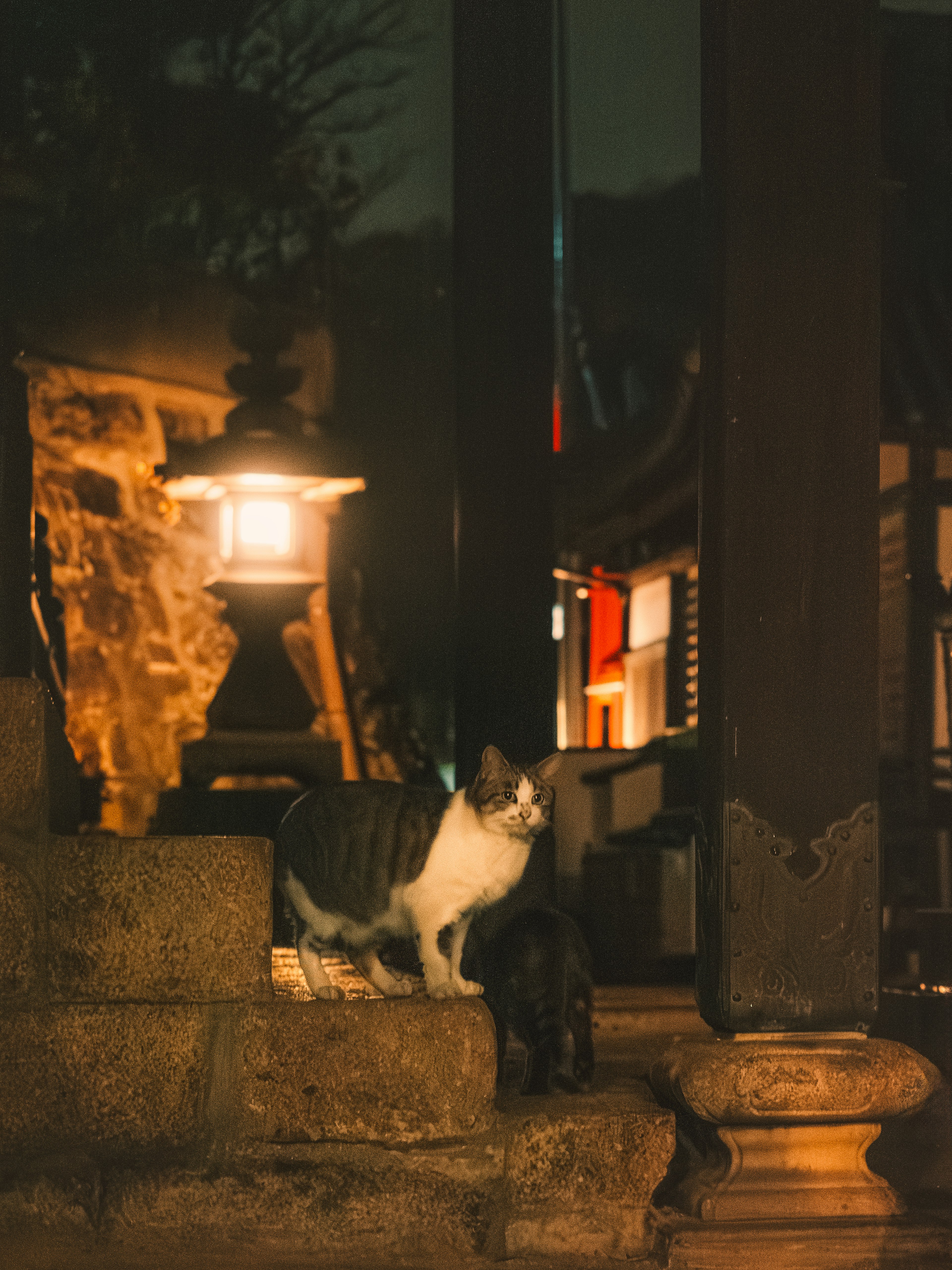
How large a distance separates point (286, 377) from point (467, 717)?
3.09 meters

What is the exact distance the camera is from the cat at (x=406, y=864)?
3.46 m

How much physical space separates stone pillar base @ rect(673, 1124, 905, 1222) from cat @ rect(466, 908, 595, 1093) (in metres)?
0.48

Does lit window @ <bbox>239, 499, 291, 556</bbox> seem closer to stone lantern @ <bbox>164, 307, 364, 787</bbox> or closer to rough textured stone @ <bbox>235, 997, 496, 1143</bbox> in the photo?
stone lantern @ <bbox>164, 307, 364, 787</bbox>

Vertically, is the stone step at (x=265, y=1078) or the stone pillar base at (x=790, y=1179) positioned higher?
the stone step at (x=265, y=1078)

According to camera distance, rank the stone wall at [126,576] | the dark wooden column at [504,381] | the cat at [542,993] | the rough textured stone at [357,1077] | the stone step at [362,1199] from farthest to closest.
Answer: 1. the stone wall at [126,576]
2. the dark wooden column at [504,381]
3. the cat at [542,993]
4. the rough textured stone at [357,1077]
5. the stone step at [362,1199]

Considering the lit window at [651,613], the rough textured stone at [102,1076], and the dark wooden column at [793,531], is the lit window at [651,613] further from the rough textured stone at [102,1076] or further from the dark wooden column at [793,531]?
the rough textured stone at [102,1076]

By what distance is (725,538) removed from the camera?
10.9 feet

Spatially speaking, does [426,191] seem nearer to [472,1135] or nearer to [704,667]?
[704,667]

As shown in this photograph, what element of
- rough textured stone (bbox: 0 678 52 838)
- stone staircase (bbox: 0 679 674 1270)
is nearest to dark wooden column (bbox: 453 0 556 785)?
stone staircase (bbox: 0 679 674 1270)

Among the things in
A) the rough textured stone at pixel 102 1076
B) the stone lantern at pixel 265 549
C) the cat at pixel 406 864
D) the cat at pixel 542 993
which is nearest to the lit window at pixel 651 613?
the stone lantern at pixel 265 549

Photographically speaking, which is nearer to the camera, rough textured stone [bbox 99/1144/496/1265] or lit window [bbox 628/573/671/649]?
rough textured stone [bbox 99/1144/496/1265]

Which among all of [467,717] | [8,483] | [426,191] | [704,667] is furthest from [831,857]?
[426,191]

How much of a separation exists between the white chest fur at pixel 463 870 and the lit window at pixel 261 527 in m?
4.09

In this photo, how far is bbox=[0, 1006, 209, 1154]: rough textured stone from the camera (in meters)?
3.24
